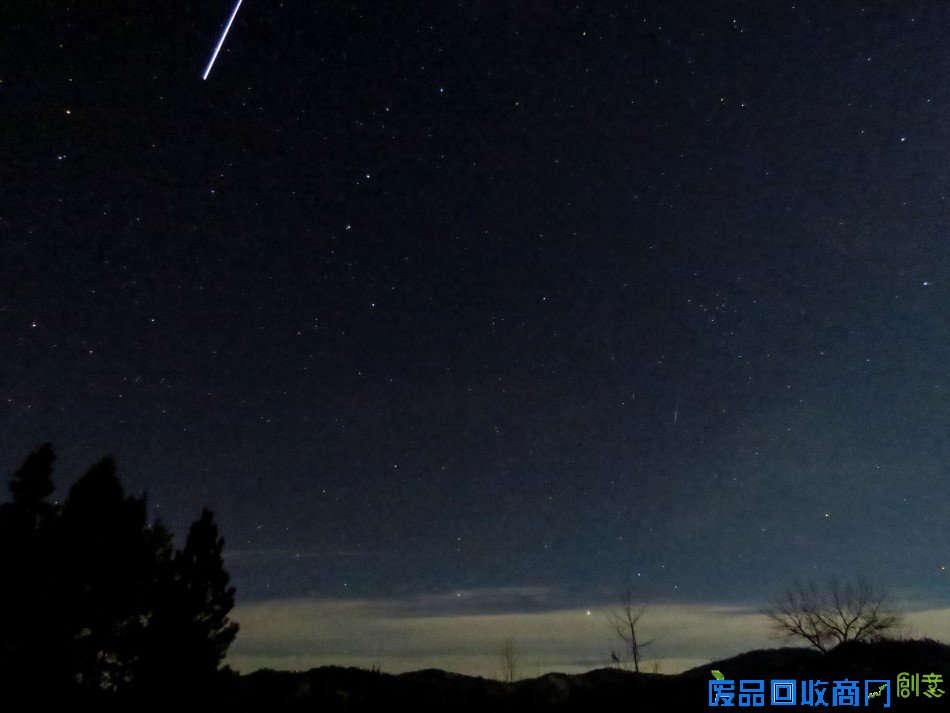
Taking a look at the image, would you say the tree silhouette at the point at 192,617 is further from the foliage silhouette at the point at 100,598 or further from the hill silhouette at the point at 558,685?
the hill silhouette at the point at 558,685

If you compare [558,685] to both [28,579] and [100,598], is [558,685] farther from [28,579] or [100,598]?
[28,579]

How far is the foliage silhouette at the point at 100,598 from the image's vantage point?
19562 millimetres

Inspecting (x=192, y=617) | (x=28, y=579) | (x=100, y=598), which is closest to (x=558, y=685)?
(x=192, y=617)

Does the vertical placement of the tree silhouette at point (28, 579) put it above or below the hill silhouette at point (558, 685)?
above

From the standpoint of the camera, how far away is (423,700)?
1564 inches

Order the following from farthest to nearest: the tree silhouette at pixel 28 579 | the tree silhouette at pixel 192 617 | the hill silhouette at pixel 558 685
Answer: the hill silhouette at pixel 558 685
the tree silhouette at pixel 192 617
the tree silhouette at pixel 28 579

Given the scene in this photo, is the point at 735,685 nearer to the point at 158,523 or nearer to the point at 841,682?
the point at 841,682

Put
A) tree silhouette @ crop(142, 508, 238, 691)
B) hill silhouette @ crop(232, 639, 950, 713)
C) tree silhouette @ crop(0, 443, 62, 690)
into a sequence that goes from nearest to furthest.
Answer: tree silhouette @ crop(0, 443, 62, 690)
tree silhouette @ crop(142, 508, 238, 691)
hill silhouette @ crop(232, 639, 950, 713)

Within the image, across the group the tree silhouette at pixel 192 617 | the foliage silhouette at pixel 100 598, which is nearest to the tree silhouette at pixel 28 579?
the foliage silhouette at pixel 100 598

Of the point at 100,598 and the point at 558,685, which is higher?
the point at 100,598

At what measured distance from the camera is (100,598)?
69.9 feet

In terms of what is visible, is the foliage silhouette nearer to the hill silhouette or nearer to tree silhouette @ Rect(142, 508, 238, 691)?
tree silhouette @ Rect(142, 508, 238, 691)

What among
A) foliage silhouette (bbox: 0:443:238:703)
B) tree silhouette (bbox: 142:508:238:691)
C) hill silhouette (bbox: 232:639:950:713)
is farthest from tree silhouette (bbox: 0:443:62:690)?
hill silhouette (bbox: 232:639:950:713)

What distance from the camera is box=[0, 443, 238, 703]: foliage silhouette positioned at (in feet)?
64.2
